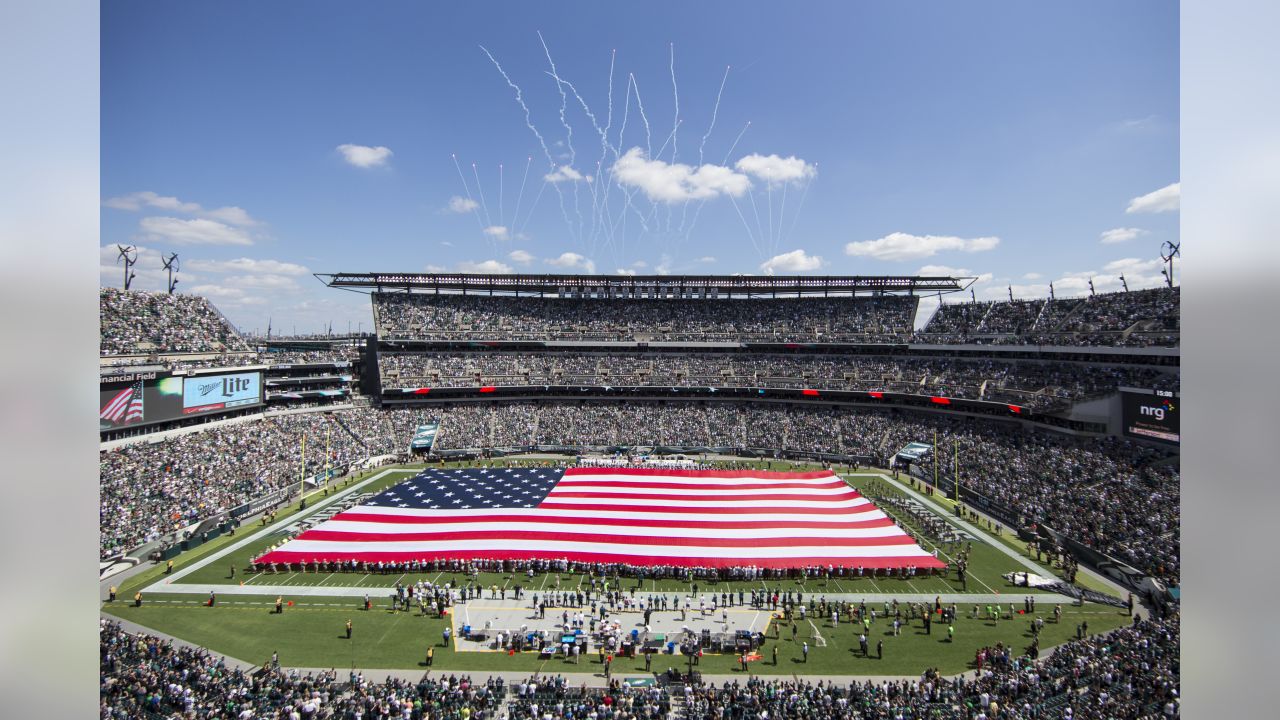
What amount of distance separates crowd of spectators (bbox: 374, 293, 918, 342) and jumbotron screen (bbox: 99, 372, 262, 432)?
1921 cm

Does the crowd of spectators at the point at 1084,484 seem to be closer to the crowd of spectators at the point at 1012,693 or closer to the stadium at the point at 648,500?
the stadium at the point at 648,500

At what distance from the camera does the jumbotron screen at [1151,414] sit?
29797 millimetres

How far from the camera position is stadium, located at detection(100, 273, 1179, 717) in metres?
18.6

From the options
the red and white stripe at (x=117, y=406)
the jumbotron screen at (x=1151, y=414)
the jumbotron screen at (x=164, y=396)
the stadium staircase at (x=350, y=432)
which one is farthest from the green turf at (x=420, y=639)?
the stadium staircase at (x=350, y=432)

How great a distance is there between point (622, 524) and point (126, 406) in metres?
30.8

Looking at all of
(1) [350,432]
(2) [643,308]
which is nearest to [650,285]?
(2) [643,308]

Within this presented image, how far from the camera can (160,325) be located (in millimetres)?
42156

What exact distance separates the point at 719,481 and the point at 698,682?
914 inches

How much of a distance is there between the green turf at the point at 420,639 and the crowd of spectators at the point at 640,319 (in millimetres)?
41315

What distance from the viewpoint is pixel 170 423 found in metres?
37.0

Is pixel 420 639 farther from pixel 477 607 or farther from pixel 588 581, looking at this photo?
pixel 588 581
